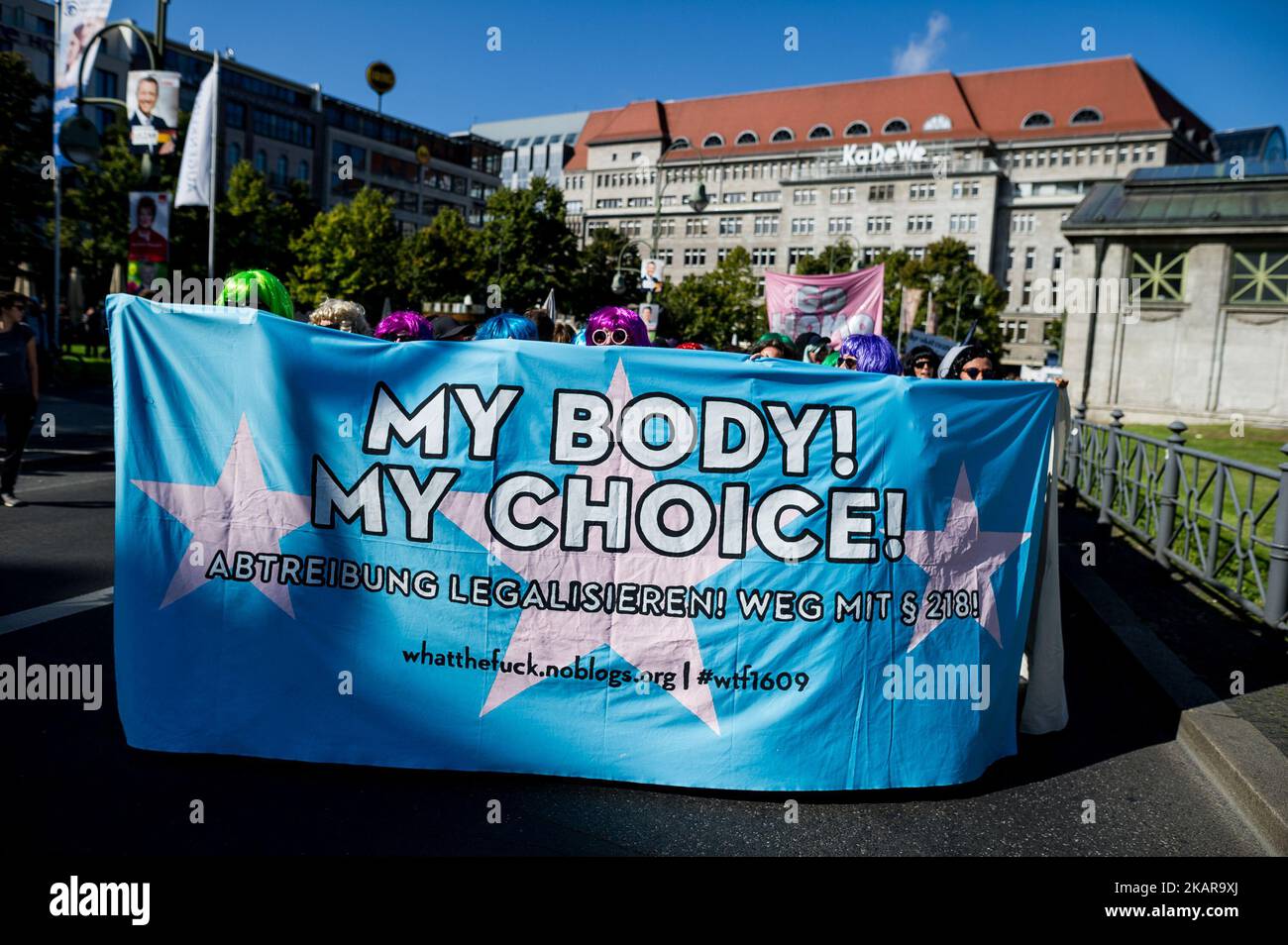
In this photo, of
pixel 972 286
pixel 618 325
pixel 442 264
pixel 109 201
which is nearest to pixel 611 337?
pixel 618 325

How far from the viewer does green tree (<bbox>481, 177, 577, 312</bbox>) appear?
54469mm

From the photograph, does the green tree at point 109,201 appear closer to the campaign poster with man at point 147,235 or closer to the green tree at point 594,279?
the green tree at point 594,279

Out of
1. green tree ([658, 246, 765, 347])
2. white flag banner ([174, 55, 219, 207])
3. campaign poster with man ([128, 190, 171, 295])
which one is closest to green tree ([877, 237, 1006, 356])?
green tree ([658, 246, 765, 347])

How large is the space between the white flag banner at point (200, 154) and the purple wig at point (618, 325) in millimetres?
14655

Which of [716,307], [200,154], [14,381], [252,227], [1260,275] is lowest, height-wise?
[14,381]

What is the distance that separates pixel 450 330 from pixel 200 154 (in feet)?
44.5

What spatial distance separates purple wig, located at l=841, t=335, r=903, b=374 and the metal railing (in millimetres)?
2239

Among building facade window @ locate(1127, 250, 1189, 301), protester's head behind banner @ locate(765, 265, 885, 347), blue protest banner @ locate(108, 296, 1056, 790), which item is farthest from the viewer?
building facade window @ locate(1127, 250, 1189, 301)

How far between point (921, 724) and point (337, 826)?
2.22m

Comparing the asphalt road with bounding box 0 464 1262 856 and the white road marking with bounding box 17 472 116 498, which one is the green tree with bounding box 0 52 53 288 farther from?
the asphalt road with bounding box 0 464 1262 856

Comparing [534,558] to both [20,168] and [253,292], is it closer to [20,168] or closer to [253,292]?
[253,292]

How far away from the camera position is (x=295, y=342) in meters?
3.97

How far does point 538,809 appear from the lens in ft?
12.0

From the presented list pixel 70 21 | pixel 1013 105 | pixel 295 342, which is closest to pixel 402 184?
pixel 1013 105
